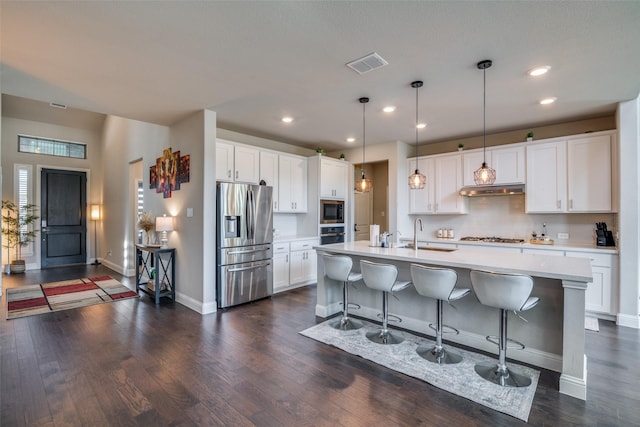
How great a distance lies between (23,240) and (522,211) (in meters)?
10.4

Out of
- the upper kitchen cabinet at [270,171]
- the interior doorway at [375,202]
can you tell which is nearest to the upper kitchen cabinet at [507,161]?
the interior doorway at [375,202]

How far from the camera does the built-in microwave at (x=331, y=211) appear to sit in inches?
233

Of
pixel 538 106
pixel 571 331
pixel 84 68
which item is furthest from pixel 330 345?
pixel 538 106

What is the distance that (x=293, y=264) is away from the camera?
5422 millimetres

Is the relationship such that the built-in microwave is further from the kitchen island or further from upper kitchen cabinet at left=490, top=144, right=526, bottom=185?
upper kitchen cabinet at left=490, top=144, right=526, bottom=185

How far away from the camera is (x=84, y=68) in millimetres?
2910

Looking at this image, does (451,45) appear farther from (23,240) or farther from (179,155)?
(23,240)

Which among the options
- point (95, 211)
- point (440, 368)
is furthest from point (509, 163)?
point (95, 211)

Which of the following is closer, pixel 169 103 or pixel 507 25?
pixel 507 25

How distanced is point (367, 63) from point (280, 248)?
3.30 meters

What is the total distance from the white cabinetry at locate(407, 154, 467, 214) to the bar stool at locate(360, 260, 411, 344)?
2830 millimetres

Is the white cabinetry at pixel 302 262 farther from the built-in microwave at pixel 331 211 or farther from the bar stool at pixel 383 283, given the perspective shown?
the bar stool at pixel 383 283

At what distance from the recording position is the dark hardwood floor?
2.04 metres

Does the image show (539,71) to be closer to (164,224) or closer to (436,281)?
(436,281)
